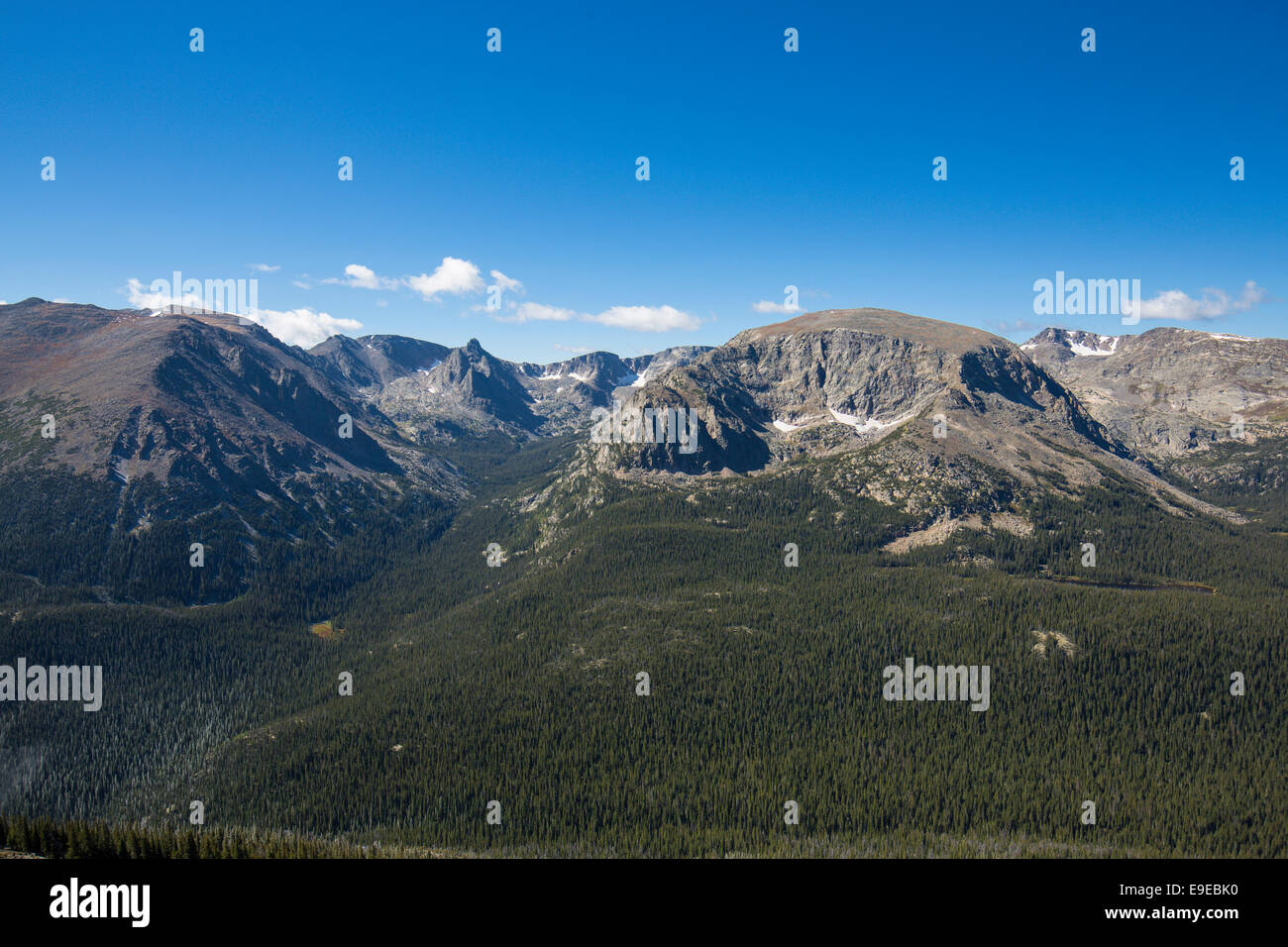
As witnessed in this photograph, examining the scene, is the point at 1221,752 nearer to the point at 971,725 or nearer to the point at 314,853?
the point at 971,725

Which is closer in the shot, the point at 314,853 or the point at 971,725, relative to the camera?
the point at 314,853

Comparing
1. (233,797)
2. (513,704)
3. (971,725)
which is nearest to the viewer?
(233,797)

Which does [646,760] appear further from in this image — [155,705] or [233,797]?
[155,705]

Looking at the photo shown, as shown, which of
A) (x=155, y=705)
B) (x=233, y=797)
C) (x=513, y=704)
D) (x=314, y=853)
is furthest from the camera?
(x=155, y=705)

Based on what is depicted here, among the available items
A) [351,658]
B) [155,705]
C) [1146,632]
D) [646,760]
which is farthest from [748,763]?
[155,705]

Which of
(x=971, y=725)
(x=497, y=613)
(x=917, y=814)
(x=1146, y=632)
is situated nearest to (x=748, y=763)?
(x=917, y=814)
